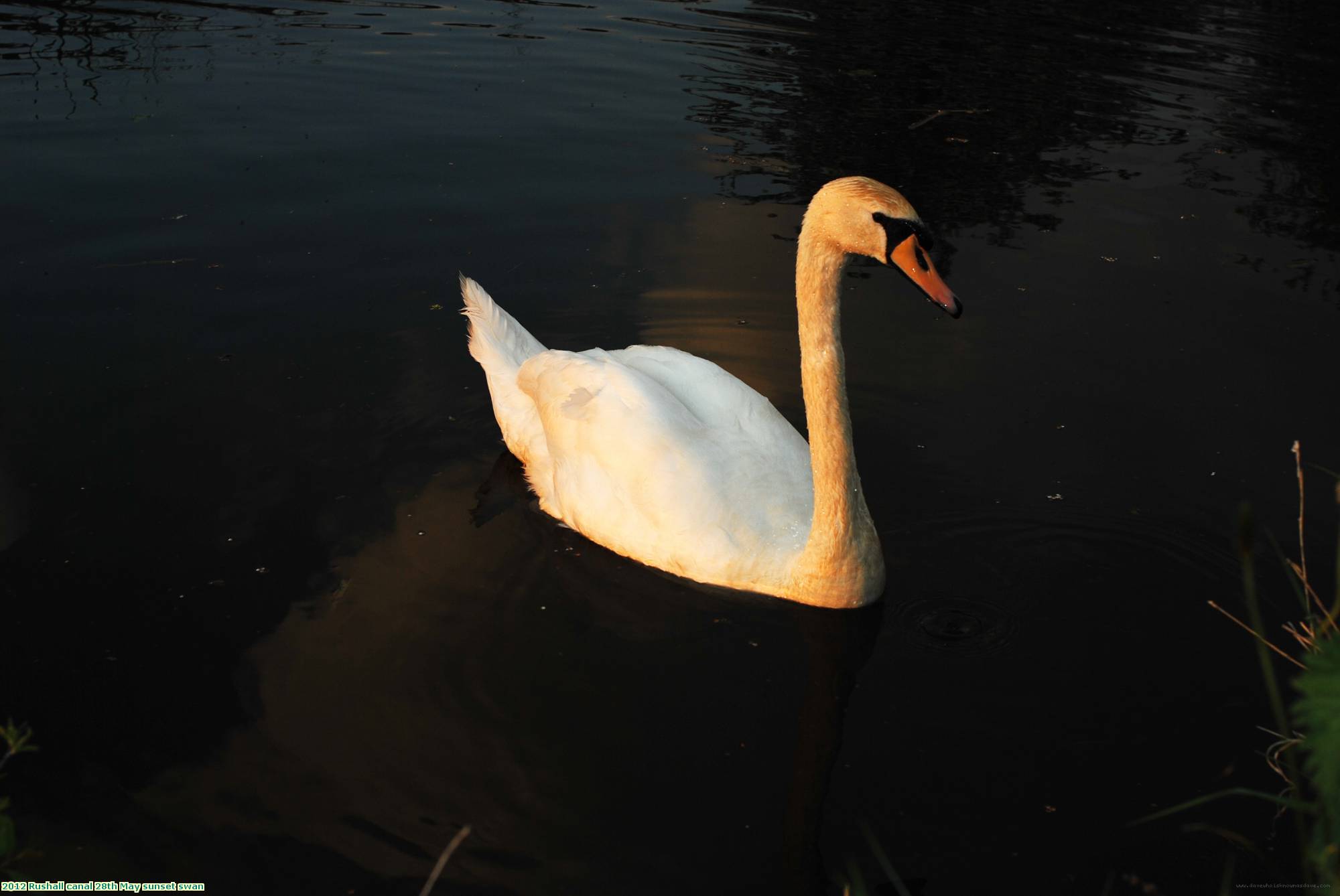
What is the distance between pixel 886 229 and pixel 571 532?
2228mm

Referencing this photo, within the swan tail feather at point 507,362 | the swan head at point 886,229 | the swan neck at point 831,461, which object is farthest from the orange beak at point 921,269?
the swan tail feather at point 507,362

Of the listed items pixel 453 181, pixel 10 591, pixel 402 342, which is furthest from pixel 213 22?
pixel 10 591

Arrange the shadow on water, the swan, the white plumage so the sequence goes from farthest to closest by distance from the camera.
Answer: the shadow on water < the white plumage < the swan

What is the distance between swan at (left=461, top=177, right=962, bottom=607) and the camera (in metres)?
5.11

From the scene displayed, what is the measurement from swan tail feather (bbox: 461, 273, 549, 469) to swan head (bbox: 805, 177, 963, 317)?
2175 mm

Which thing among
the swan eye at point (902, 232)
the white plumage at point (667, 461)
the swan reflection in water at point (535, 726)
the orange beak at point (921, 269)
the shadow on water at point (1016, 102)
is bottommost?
the swan reflection in water at point (535, 726)

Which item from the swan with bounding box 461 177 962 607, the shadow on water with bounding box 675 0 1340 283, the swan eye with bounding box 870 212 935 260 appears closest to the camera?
the swan eye with bounding box 870 212 935 260

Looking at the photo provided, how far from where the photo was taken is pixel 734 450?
5.92 m

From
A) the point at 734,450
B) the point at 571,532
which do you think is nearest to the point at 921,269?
the point at 734,450

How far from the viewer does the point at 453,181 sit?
10336 millimetres

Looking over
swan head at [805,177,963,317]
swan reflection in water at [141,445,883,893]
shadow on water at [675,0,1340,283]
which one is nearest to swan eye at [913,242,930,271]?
swan head at [805,177,963,317]

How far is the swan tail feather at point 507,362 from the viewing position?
667cm

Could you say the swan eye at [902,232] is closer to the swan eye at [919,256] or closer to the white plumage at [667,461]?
the swan eye at [919,256]

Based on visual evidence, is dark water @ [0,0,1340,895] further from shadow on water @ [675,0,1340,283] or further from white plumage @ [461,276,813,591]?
white plumage @ [461,276,813,591]
